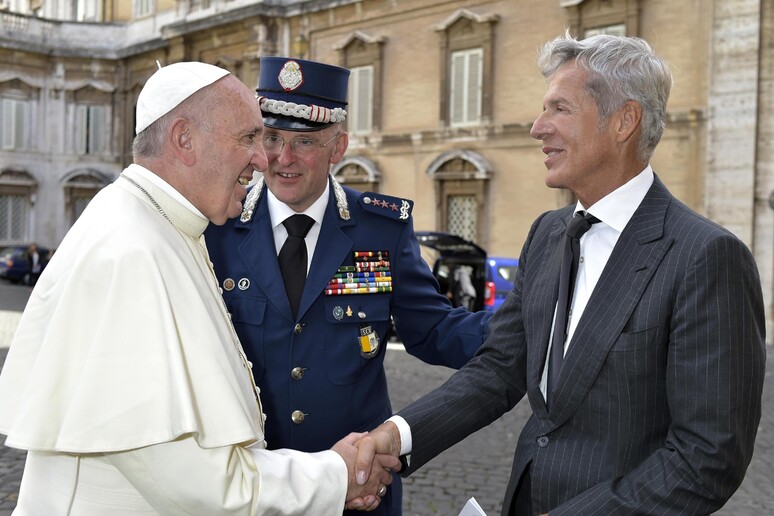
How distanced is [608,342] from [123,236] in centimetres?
123

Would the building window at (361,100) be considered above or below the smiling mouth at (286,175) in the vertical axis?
above

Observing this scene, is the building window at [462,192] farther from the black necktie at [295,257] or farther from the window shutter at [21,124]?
the window shutter at [21,124]

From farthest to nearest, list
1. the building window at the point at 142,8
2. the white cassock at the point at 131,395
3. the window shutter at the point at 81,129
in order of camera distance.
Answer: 1. the window shutter at the point at 81,129
2. the building window at the point at 142,8
3. the white cassock at the point at 131,395

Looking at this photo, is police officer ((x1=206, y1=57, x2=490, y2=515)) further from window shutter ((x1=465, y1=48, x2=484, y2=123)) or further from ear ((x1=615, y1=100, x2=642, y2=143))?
window shutter ((x1=465, y1=48, x2=484, y2=123))

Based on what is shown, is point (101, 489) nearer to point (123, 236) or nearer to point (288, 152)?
point (123, 236)

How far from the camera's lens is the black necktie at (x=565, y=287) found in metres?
2.24

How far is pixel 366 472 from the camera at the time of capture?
7.79 ft

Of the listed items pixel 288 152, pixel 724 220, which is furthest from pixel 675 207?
pixel 724 220

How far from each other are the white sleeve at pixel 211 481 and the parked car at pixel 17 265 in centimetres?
2463

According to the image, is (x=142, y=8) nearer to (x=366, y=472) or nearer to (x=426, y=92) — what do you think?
(x=426, y=92)

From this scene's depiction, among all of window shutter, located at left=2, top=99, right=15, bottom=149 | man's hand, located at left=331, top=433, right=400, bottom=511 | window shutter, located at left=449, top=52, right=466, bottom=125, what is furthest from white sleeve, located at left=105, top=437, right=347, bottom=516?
window shutter, located at left=2, top=99, right=15, bottom=149

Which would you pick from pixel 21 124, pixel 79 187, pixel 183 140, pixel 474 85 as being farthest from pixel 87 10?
pixel 183 140

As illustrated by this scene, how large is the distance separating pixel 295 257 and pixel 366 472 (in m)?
0.89

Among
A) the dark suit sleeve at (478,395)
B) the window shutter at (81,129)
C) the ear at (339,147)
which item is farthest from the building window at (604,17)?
the window shutter at (81,129)
